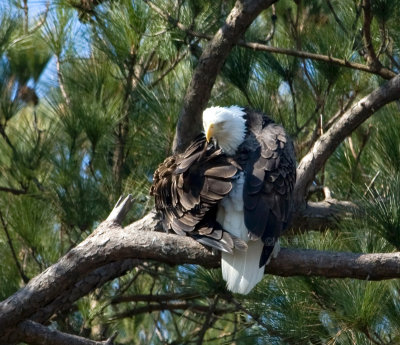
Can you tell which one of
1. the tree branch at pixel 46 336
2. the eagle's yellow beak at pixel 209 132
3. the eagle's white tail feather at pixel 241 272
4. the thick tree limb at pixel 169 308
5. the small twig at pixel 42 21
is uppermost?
the small twig at pixel 42 21

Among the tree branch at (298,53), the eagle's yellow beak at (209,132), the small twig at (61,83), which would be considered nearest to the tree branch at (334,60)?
the tree branch at (298,53)

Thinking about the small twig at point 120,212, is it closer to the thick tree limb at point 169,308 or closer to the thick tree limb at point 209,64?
the thick tree limb at point 209,64

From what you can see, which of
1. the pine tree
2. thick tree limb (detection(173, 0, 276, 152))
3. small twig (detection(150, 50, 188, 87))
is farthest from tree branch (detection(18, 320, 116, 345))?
small twig (detection(150, 50, 188, 87))

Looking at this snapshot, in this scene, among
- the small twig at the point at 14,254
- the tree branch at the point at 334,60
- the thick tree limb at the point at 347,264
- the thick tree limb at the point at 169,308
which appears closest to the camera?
the thick tree limb at the point at 347,264

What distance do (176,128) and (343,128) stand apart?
0.60 m

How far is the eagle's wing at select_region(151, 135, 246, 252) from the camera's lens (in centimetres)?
271

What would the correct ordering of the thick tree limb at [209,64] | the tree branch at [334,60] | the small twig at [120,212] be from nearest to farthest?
the small twig at [120,212]
the thick tree limb at [209,64]
the tree branch at [334,60]

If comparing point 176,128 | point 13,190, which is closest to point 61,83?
point 13,190

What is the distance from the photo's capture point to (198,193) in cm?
279

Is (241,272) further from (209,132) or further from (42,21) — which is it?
(42,21)

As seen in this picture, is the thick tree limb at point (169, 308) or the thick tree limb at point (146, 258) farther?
the thick tree limb at point (169, 308)

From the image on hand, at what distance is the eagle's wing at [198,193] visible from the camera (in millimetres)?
2713

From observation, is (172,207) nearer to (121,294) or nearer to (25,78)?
(121,294)

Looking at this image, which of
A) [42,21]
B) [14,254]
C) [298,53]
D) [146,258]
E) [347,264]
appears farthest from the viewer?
[42,21]
